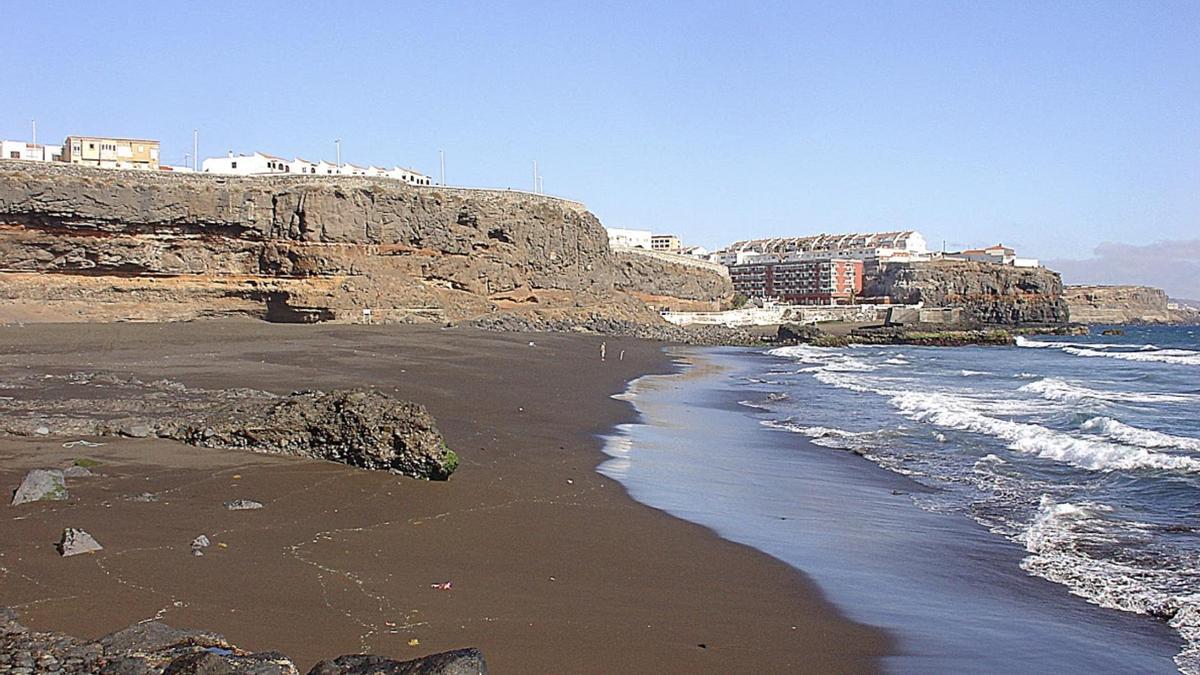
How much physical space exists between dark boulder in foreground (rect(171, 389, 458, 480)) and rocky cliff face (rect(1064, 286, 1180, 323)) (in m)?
142

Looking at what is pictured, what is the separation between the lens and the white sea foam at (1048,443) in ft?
42.2

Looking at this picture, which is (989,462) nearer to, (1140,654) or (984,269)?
(1140,654)

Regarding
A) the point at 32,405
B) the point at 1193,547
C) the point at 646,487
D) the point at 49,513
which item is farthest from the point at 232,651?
the point at 32,405

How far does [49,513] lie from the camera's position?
20.6 feet

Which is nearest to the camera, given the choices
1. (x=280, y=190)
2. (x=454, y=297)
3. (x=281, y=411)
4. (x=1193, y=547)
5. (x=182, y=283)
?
(x=1193, y=547)

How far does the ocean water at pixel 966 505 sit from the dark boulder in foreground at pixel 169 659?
9.87 ft

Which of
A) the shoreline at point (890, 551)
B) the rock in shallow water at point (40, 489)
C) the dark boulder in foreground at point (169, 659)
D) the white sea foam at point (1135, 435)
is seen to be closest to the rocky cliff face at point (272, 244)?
the shoreline at point (890, 551)

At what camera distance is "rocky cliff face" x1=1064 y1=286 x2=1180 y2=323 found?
13650cm

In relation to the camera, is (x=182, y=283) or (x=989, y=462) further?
(x=182, y=283)

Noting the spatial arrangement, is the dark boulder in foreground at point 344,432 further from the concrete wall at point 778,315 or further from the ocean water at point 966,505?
the concrete wall at point 778,315

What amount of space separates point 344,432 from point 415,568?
315 centimetres

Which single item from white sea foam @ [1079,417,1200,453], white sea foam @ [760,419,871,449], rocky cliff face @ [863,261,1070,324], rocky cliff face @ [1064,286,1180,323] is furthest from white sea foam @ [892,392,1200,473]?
rocky cliff face @ [1064,286,1180,323]

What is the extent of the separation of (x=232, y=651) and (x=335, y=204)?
37.2m

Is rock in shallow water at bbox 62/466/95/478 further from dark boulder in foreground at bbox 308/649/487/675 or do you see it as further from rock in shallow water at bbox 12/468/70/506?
dark boulder in foreground at bbox 308/649/487/675
